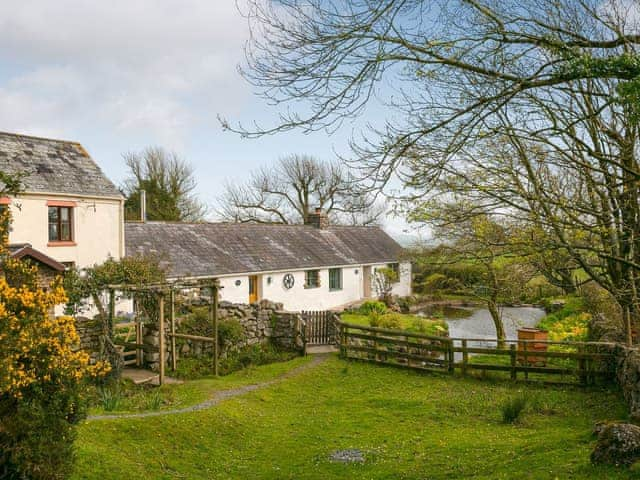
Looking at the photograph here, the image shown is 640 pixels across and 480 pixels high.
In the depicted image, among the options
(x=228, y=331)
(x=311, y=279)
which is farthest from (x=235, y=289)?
(x=228, y=331)

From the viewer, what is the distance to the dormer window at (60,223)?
20.7 metres

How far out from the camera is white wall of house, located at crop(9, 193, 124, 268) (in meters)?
19.6

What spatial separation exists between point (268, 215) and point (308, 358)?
26.8 meters

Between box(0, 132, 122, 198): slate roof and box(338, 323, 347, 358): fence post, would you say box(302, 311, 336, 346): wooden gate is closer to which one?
box(338, 323, 347, 358): fence post

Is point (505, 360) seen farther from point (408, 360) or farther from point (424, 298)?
point (424, 298)

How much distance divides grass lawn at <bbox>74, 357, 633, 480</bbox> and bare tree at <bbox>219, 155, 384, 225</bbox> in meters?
29.6

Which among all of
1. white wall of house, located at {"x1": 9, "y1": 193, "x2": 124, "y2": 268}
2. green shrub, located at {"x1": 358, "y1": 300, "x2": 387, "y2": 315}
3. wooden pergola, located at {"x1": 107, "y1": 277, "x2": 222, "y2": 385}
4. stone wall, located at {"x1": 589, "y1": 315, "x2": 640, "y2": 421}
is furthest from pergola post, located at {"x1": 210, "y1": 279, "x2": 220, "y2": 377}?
green shrub, located at {"x1": 358, "y1": 300, "x2": 387, "y2": 315}

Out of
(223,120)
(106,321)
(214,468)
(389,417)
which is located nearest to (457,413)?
(389,417)

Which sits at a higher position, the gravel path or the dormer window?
the dormer window

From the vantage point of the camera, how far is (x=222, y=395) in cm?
1227

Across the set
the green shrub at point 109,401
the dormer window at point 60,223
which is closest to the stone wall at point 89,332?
the green shrub at point 109,401

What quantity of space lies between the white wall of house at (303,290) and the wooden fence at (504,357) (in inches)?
310

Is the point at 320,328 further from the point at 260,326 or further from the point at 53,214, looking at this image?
the point at 53,214

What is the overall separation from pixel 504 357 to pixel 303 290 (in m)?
13.6
